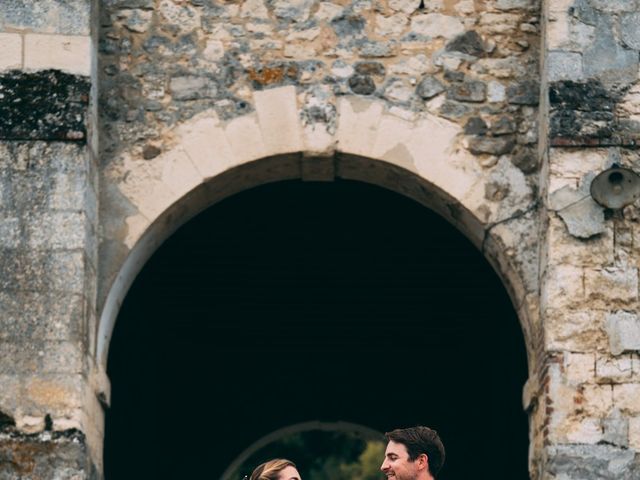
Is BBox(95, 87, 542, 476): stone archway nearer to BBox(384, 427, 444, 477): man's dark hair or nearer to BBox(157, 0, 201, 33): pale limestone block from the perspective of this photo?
BBox(157, 0, 201, 33): pale limestone block

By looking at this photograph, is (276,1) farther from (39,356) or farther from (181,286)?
(181,286)

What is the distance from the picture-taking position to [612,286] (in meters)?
8.24

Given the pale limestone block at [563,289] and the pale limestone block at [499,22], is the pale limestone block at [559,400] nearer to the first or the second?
the pale limestone block at [563,289]

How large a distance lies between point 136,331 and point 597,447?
462 cm

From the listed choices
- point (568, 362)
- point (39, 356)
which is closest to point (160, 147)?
point (39, 356)

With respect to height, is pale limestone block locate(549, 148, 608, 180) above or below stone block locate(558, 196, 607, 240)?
above

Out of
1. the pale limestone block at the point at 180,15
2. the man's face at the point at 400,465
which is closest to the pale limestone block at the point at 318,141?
the pale limestone block at the point at 180,15

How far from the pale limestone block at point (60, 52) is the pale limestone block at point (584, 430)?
2.67 m

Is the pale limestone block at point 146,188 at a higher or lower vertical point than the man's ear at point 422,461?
higher

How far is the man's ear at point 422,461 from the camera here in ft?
22.4

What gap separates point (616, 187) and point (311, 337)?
4.86m

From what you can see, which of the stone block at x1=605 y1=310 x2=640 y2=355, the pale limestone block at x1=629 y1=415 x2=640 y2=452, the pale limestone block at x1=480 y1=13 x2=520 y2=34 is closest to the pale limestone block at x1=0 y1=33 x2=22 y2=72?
the pale limestone block at x1=480 y1=13 x2=520 y2=34

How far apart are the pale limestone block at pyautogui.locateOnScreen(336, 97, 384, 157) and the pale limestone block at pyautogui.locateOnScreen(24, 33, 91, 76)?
47.3 inches

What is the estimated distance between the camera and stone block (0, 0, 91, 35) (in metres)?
8.48
